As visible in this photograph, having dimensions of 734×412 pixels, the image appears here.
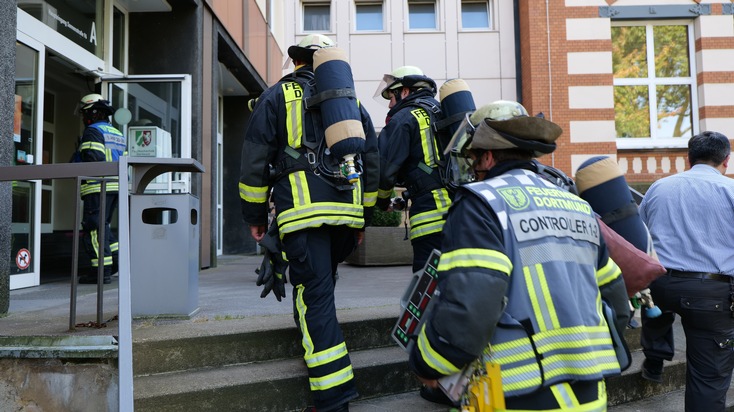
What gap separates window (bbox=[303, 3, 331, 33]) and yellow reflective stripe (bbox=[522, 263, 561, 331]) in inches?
600

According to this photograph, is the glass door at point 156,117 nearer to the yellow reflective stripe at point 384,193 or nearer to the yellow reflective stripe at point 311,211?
the yellow reflective stripe at point 384,193

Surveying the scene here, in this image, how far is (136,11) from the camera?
26.6 feet

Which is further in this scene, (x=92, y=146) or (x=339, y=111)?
(x=92, y=146)

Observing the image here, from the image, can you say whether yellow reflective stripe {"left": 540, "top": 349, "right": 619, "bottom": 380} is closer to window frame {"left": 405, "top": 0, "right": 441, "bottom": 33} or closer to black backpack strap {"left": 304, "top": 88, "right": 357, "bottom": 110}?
black backpack strap {"left": 304, "top": 88, "right": 357, "bottom": 110}

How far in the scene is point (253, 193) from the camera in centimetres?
325

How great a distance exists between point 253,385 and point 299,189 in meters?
1.15

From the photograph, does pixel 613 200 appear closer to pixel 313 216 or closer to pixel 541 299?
pixel 541 299

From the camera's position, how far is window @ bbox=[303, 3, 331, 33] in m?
16.0

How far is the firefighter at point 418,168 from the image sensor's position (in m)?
3.70

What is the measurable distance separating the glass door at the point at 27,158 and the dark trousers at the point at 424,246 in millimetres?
4422

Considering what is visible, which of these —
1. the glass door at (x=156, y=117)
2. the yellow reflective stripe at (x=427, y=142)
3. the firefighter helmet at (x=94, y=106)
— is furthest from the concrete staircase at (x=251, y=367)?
the glass door at (x=156, y=117)

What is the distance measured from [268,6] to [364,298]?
33.3 feet

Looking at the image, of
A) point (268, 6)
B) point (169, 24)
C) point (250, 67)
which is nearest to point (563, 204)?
point (169, 24)

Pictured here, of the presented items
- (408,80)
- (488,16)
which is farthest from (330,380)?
(488,16)
